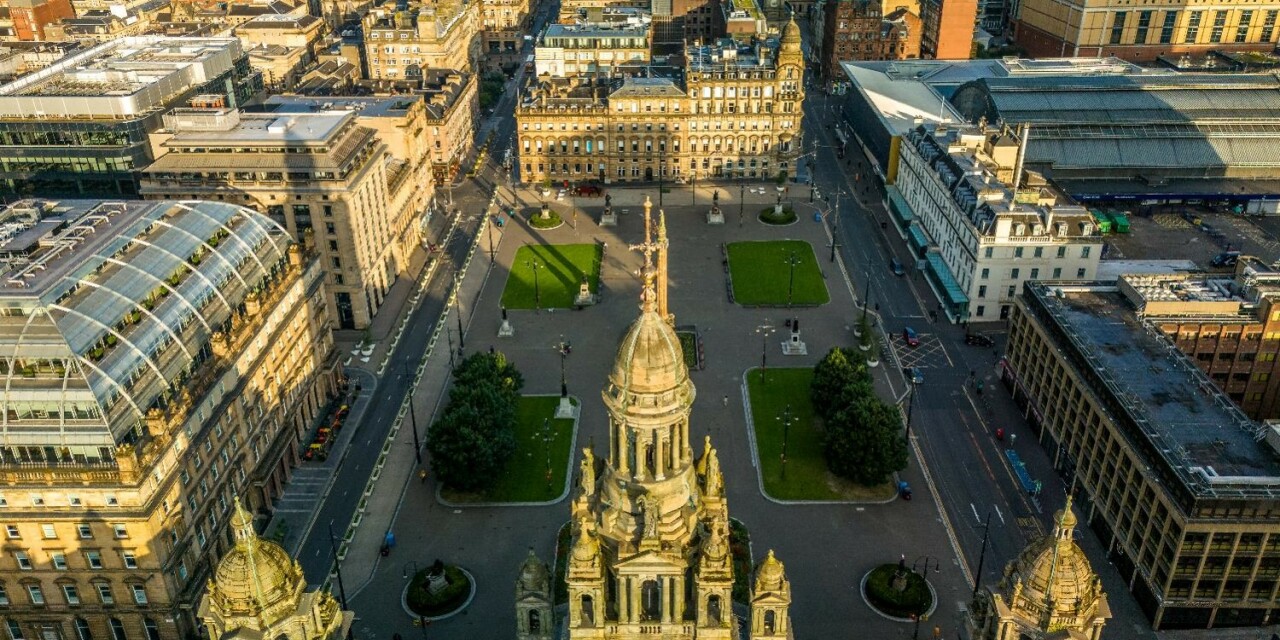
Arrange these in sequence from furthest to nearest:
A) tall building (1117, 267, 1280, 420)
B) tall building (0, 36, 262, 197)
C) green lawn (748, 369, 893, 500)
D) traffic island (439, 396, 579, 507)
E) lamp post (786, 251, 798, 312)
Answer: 1. tall building (0, 36, 262, 197)
2. lamp post (786, 251, 798, 312)
3. tall building (1117, 267, 1280, 420)
4. green lawn (748, 369, 893, 500)
5. traffic island (439, 396, 579, 507)

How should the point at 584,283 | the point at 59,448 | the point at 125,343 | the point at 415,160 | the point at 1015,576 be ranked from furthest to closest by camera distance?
1. the point at 415,160
2. the point at 584,283
3. the point at 125,343
4. the point at 59,448
5. the point at 1015,576

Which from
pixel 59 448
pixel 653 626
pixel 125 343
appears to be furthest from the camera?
pixel 125 343

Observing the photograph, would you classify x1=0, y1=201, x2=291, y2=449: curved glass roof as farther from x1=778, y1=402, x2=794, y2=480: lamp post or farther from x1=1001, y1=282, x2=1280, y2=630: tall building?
x1=1001, y1=282, x2=1280, y2=630: tall building

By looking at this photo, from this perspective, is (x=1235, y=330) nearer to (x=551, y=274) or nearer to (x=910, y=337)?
(x=910, y=337)

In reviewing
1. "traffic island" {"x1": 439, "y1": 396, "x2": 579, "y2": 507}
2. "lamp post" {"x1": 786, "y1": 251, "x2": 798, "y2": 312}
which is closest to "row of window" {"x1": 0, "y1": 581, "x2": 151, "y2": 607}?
"traffic island" {"x1": 439, "y1": 396, "x2": 579, "y2": 507}

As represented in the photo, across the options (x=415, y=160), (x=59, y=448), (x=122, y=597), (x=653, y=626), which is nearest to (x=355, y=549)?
(x=122, y=597)

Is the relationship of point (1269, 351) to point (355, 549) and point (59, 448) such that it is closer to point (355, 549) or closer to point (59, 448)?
point (355, 549)

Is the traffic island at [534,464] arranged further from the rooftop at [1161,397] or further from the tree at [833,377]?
the rooftop at [1161,397]
